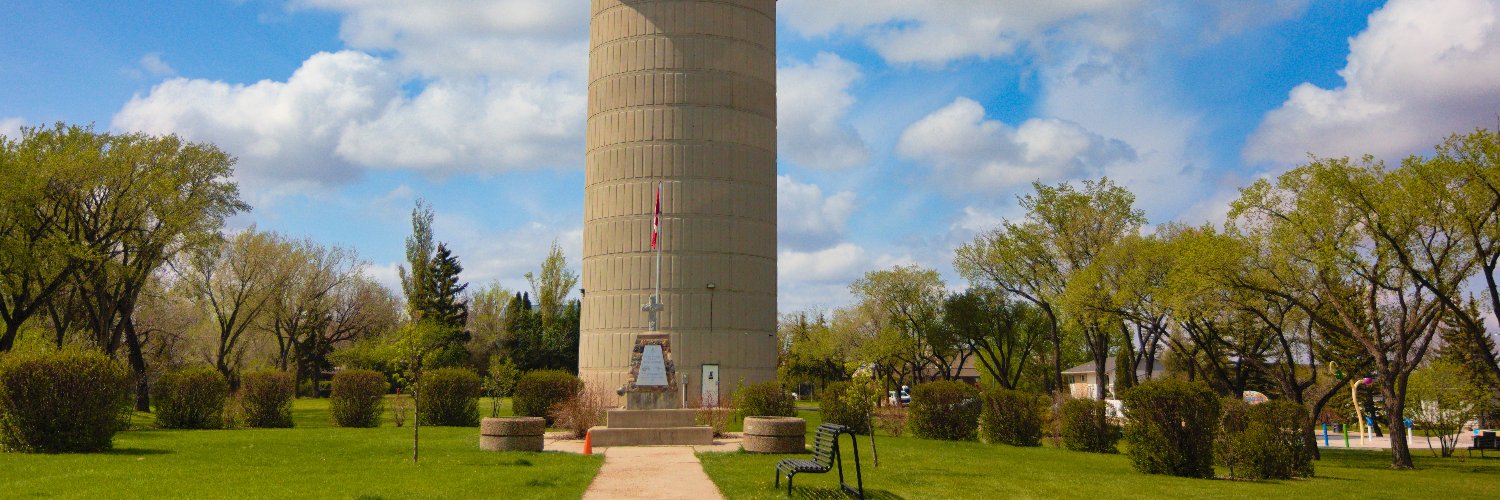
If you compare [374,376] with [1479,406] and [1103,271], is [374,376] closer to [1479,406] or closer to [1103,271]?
[1103,271]

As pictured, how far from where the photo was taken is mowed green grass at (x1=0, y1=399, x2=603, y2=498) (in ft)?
45.2

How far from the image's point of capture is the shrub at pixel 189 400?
1131 inches

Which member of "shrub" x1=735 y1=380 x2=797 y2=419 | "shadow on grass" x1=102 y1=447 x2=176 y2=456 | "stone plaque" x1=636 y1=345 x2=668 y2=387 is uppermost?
"stone plaque" x1=636 y1=345 x2=668 y2=387

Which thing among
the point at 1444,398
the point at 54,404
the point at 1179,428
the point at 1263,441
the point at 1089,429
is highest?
the point at 54,404

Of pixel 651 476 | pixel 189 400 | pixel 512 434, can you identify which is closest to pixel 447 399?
pixel 189 400

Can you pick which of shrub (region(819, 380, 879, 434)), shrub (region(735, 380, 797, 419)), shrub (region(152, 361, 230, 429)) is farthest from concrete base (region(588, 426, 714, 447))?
shrub (region(152, 361, 230, 429))

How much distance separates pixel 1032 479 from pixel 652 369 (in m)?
12.7

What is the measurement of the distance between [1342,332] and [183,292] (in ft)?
158

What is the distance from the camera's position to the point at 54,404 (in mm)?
19500

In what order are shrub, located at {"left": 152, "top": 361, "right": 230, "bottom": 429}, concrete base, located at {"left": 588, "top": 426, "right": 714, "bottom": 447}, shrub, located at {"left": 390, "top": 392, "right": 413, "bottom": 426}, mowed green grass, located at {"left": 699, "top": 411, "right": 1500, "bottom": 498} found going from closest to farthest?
mowed green grass, located at {"left": 699, "top": 411, "right": 1500, "bottom": 498}
concrete base, located at {"left": 588, "top": 426, "right": 714, "bottom": 447}
shrub, located at {"left": 152, "top": 361, "right": 230, "bottom": 429}
shrub, located at {"left": 390, "top": 392, "right": 413, "bottom": 426}

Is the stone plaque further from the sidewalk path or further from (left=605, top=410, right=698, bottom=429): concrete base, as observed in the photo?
the sidewalk path

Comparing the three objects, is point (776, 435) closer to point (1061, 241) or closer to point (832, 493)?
point (832, 493)

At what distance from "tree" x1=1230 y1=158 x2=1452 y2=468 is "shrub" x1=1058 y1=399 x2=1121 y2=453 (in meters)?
6.04

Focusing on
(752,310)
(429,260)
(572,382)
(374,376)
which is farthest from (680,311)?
(429,260)
